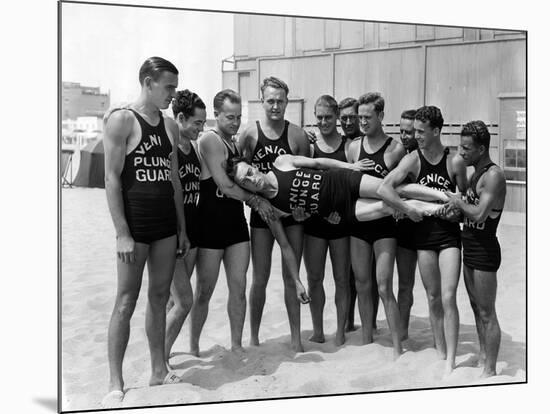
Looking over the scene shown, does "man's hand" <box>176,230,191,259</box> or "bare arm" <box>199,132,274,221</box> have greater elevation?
"bare arm" <box>199,132,274,221</box>

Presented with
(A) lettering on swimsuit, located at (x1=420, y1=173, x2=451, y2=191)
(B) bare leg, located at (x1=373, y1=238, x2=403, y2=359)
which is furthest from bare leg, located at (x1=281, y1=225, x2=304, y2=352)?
(A) lettering on swimsuit, located at (x1=420, y1=173, x2=451, y2=191)

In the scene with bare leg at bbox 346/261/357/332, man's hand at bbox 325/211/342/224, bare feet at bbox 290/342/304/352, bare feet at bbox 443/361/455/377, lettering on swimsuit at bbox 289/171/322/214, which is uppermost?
lettering on swimsuit at bbox 289/171/322/214

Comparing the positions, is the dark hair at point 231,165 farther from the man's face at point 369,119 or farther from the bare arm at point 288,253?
the man's face at point 369,119

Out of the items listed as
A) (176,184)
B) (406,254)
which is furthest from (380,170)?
(176,184)

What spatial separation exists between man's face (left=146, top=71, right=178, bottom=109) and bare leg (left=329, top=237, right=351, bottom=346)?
1.35 meters

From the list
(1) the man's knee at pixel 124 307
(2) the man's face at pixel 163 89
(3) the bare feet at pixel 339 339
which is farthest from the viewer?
(3) the bare feet at pixel 339 339

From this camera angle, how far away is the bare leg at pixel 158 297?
4242mm

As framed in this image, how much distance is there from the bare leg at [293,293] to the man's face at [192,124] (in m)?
0.82

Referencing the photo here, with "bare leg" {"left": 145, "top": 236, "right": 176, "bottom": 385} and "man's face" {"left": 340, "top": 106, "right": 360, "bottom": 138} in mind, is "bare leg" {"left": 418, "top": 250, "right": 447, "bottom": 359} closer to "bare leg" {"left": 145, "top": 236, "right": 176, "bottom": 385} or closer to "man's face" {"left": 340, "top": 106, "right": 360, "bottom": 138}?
"man's face" {"left": 340, "top": 106, "right": 360, "bottom": 138}

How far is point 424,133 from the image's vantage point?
4781mm

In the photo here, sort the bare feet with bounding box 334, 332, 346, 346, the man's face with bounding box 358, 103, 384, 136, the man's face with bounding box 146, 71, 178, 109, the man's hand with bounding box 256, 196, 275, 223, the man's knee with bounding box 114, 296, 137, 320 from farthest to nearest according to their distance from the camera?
the bare feet with bounding box 334, 332, 346, 346
the man's face with bounding box 358, 103, 384, 136
the man's hand with bounding box 256, 196, 275, 223
the man's face with bounding box 146, 71, 178, 109
the man's knee with bounding box 114, 296, 137, 320

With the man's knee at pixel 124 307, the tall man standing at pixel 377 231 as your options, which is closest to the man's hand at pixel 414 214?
the tall man standing at pixel 377 231

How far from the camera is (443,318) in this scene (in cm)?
484

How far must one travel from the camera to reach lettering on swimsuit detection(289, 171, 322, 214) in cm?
459
